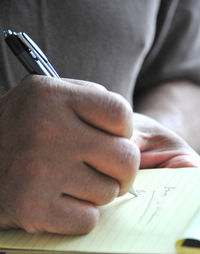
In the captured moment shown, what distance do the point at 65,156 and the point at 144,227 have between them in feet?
0.31

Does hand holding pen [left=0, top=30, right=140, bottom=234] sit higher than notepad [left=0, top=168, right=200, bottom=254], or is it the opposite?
hand holding pen [left=0, top=30, right=140, bottom=234]

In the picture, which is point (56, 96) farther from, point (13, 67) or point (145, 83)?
point (145, 83)

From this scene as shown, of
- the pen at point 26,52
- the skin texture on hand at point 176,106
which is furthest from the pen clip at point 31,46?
the skin texture on hand at point 176,106

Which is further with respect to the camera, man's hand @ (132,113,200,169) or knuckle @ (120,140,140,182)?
man's hand @ (132,113,200,169)

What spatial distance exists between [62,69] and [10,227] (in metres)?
0.29

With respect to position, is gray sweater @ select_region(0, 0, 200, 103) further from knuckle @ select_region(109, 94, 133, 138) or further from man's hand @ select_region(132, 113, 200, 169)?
knuckle @ select_region(109, 94, 133, 138)

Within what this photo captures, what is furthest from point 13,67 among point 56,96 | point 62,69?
point 56,96

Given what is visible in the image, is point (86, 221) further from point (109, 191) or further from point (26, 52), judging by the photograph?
point (26, 52)

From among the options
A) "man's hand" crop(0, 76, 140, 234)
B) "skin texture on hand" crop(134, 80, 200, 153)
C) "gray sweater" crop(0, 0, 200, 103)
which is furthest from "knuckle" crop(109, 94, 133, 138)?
"skin texture on hand" crop(134, 80, 200, 153)

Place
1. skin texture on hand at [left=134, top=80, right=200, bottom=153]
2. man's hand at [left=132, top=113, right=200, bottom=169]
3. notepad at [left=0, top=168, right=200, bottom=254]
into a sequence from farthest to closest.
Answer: skin texture on hand at [left=134, top=80, right=200, bottom=153], man's hand at [left=132, top=113, right=200, bottom=169], notepad at [left=0, top=168, right=200, bottom=254]

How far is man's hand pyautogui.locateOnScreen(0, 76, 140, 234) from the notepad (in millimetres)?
→ 14

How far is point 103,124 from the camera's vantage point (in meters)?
0.35

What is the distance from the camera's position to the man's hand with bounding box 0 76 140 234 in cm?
34

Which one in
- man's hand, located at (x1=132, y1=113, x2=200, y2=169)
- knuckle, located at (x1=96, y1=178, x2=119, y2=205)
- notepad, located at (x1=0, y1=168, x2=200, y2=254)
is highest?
knuckle, located at (x1=96, y1=178, x2=119, y2=205)
